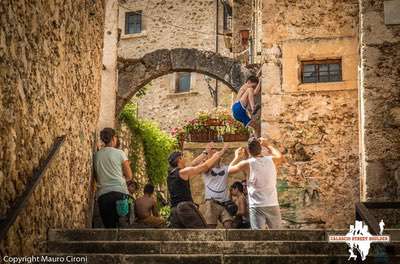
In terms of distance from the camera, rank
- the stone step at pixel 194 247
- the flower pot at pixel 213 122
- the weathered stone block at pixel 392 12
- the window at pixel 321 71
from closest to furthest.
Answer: the stone step at pixel 194 247 < the weathered stone block at pixel 392 12 < the window at pixel 321 71 < the flower pot at pixel 213 122

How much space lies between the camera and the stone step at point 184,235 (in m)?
5.09

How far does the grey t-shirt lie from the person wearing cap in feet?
1.84

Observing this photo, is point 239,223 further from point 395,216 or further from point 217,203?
point 395,216

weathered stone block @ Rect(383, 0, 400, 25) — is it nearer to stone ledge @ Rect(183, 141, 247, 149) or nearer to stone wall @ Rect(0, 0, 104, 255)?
stone wall @ Rect(0, 0, 104, 255)

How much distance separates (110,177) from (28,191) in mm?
1854

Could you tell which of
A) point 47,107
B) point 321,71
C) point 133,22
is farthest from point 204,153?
point 133,22

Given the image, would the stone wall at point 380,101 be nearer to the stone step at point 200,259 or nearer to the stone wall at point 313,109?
the stone wall at point 313,109

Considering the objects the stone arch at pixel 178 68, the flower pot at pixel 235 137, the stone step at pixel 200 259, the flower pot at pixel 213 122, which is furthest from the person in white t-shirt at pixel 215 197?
the flower pot at pixel 213 122

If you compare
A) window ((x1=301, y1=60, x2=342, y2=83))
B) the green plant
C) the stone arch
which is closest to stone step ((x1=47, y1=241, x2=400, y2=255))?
window ((x1=301, y1=60, x2=342, y2=83))

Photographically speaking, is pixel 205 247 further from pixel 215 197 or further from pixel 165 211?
pixel 165 211

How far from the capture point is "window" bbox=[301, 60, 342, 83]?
25.1 ft

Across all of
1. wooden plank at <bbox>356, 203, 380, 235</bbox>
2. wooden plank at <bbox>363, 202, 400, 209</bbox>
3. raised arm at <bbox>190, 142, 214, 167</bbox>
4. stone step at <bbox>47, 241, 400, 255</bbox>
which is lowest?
stone step at <bbox>47, 241, 400, 255</bbox>

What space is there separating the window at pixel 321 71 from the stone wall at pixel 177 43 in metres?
13.4

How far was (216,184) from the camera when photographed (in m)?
7.12
